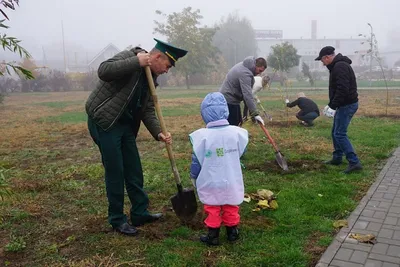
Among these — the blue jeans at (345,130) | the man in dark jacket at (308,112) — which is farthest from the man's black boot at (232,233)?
the man in dark jacket at (308,112)

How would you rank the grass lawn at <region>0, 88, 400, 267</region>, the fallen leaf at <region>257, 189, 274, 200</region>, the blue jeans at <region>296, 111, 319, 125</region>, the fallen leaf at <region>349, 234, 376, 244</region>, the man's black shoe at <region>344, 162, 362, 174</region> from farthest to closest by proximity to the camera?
1. the blue jeans at <region>296, 111, 319, 125</region>
2. the man's black shoe at <region>344, 162, 362, 174</region>
3. the fallen leaf at <region>257, 189, 274, 200</region>
4. the fallen leaf at <region>349, 234, 376, 244</region>
5. the grass lawn at <region>0, 88, 400, 267</region>

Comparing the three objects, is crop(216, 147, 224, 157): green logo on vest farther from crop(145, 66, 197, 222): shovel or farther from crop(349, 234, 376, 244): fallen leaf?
crop(349, 234, 376, 244): fallen leaf

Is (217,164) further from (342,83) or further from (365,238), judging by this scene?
(342,83)

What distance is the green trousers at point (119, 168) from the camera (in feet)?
12.5

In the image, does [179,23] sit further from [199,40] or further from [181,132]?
[181,132]

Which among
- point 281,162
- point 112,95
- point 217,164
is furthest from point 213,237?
point 281,162

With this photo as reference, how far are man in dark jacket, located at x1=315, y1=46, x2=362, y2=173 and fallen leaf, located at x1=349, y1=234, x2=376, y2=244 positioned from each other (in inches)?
89.9

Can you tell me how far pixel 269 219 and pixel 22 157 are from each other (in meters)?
5.91

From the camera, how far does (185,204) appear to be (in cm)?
416

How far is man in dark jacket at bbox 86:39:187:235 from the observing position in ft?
11.7

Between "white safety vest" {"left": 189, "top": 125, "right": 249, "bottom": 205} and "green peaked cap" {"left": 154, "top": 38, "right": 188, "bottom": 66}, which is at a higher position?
"green peaked cap" {"left": 154, "top": 38, "right": 188, "bottom": 66}

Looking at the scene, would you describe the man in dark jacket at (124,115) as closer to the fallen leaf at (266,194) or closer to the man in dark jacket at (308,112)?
the fallen leaf at (266,194)

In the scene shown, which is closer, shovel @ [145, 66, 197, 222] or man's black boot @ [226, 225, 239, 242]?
man's black boot @ [226, 225, 239, 242]

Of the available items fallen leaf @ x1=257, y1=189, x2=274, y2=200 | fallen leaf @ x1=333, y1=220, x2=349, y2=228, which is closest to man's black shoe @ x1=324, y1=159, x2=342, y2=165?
fallen leaf @ x1=257, y1=189, x2=274, y2=200
